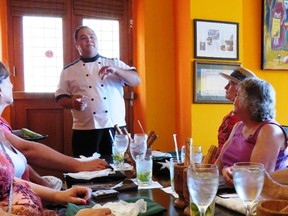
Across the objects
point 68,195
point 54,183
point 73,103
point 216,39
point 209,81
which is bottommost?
point 54,183

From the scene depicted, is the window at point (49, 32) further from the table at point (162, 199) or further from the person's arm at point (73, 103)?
the table at point (162, 199)

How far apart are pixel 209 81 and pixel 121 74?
102 cm

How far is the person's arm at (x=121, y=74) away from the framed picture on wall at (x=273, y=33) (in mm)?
1722

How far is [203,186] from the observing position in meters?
0.81

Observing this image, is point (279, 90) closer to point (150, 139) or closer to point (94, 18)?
point (94, 18)

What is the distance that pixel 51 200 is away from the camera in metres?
1.20

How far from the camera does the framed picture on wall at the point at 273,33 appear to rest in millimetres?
3607

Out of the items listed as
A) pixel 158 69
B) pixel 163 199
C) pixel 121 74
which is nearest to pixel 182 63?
pixel 158 69

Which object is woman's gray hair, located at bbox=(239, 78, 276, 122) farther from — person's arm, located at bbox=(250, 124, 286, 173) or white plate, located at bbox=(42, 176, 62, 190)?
white plate, located at bbox=(42, 176, 62, 190)

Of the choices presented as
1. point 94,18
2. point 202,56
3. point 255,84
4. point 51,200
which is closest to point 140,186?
point 51,200

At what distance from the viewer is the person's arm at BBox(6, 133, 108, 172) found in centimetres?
163

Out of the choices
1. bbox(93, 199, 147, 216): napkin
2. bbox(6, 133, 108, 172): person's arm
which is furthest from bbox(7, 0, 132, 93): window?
bbox(93, 199, 147, 216): napkin

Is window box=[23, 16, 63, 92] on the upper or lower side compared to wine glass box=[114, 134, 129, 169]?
upper

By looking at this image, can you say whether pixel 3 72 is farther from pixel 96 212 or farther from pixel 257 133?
pixel 257 133
